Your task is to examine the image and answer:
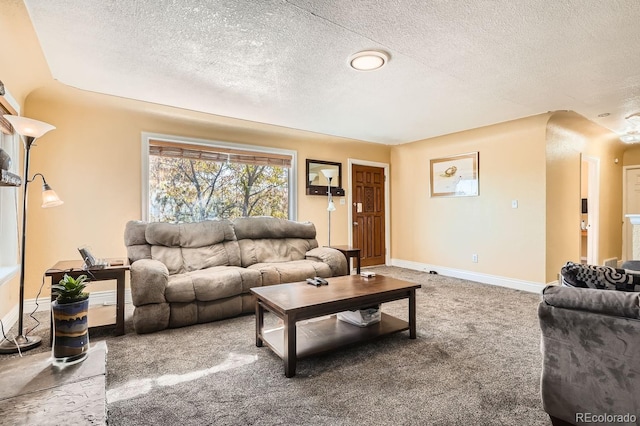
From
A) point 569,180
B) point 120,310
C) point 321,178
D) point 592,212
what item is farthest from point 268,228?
point 592,212

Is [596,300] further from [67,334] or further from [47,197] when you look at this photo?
[47,197]

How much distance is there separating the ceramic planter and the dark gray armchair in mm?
2118

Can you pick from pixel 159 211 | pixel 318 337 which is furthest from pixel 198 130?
pixel 318 337

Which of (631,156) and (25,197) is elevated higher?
(631,156)

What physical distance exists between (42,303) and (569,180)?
676 cm

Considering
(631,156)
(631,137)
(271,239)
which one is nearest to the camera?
(271,239)

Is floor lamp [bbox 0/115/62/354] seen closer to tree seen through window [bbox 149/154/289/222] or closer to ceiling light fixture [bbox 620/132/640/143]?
tree seen through window [bbox 149/154/289/222]

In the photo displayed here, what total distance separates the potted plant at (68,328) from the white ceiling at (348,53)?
65.1 inches

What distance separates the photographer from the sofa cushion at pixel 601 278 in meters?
1.47

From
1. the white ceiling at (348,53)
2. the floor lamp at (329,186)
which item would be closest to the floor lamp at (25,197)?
the white ceiling at (348,53)

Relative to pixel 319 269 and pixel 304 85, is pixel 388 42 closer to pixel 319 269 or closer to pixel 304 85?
pixel 304 85

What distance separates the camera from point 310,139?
204 inches

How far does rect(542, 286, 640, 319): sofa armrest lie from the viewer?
129cm

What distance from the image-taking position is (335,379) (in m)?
1.97
